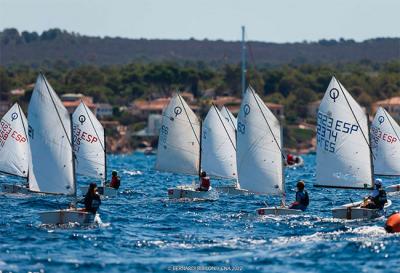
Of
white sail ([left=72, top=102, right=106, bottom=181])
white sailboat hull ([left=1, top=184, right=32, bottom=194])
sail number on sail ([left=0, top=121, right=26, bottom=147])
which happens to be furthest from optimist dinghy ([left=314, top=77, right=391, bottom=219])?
sail number on sail ([left=0, top=121, right=26, bottom=147])

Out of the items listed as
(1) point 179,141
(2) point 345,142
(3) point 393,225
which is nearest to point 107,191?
(1) point 179,141

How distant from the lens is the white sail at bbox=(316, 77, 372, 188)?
5262cm

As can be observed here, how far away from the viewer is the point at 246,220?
4909cm

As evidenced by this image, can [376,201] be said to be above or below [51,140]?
below

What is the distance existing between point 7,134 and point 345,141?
21.9 m

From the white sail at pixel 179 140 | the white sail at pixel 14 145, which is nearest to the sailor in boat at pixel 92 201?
the white sail at pixel 14 145

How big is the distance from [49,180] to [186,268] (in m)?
14.1

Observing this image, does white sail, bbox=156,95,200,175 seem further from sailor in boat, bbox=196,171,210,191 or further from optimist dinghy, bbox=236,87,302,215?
optimist dinghy, bbox=236,87,302,215

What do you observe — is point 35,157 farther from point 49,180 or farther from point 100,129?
point 100,129

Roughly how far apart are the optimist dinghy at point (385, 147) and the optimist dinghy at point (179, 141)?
35.2ft

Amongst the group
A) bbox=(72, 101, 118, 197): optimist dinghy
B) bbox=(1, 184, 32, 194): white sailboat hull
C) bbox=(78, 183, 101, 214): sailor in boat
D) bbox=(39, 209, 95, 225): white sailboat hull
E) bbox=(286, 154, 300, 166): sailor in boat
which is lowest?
bbox=(39, 209, 95, 225): white sailboat hull

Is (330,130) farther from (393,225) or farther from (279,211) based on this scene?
(393,225)

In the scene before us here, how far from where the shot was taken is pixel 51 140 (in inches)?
1918

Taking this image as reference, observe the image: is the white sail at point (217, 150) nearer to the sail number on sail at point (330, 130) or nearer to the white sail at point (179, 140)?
the white sail at point (179, 140)
